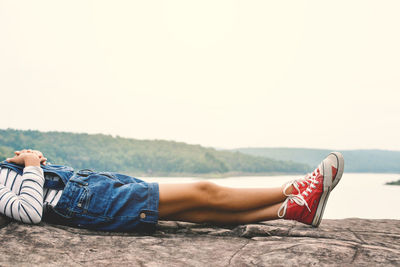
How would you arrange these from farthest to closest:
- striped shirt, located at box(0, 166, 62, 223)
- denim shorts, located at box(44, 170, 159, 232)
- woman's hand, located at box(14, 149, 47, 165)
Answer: woman's hand, located at box(14, 149, 47, 165)
denim shorts, located at box(44, 170, 159, 232)
striped shirt, located at box(0, 166, 62, 223)

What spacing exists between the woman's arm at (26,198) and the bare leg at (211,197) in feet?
2.57

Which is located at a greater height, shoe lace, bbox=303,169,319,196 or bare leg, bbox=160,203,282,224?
shoe lace, bbox=303,169,319,196

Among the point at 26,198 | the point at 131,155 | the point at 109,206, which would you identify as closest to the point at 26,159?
the point at 26,198

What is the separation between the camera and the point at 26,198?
7.58 ft

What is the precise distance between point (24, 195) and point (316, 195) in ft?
6.39

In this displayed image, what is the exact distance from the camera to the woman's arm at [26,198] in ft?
7.59

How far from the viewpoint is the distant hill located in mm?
12095

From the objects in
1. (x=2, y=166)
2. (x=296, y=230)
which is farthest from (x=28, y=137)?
(x=296, y=230)

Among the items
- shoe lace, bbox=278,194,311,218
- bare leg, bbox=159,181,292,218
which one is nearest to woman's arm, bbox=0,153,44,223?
bare leg, bbox=159,181,292,218

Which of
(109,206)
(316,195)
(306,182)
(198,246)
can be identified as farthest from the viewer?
(306,182)

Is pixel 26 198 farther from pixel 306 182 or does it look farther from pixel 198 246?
pixel 306 182

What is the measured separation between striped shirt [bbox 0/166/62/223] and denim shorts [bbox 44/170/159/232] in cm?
15

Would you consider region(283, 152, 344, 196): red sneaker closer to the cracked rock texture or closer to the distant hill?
the cracked rock texture

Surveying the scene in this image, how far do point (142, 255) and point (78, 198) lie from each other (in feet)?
2.27
